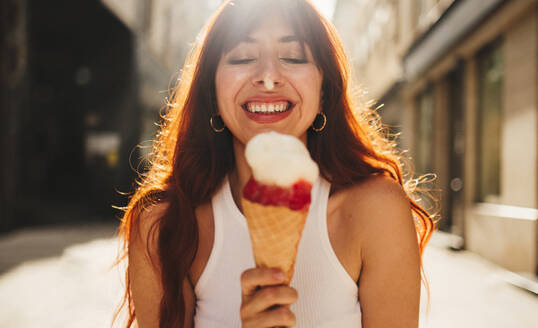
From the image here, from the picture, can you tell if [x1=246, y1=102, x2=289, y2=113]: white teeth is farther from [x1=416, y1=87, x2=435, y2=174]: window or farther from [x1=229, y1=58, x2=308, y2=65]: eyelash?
[x1=416, y1=87, x2=435, y2=174]: window

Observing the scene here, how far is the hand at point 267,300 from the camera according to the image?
1088mm

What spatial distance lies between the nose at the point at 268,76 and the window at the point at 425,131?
33.6 ft

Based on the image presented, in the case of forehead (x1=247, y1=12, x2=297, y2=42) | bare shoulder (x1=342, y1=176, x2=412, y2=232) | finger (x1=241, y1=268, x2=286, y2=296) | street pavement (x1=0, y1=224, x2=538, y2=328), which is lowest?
street pavement (x1=0, y1=224, x2=538, y2=328)

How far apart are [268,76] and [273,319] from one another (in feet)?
2.88

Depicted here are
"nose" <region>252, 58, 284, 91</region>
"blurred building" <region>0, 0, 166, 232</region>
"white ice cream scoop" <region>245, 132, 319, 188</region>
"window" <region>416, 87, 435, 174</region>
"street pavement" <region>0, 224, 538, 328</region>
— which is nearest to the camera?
"white ice cream scoop" <region>245, 132, 319, 188</region>

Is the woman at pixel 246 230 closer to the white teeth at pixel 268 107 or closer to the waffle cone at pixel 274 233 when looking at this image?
the white teeth at pixel 268 107

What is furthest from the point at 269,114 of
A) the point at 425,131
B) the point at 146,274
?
the point at 425,131

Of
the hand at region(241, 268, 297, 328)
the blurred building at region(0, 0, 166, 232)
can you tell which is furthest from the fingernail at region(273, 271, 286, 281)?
the blurred building at region(0, 0, 166, 232)

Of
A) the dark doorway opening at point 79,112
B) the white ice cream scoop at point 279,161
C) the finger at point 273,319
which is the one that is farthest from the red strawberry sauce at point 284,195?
the dark doorway opening at point 79,112

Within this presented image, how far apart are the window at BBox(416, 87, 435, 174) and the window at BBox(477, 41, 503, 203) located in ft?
9.46

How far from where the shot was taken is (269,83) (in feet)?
4.97

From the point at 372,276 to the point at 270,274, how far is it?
63 cm

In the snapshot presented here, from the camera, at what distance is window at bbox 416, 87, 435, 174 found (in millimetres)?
11220

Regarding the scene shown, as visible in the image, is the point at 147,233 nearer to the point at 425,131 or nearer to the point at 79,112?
the point at 425,131
